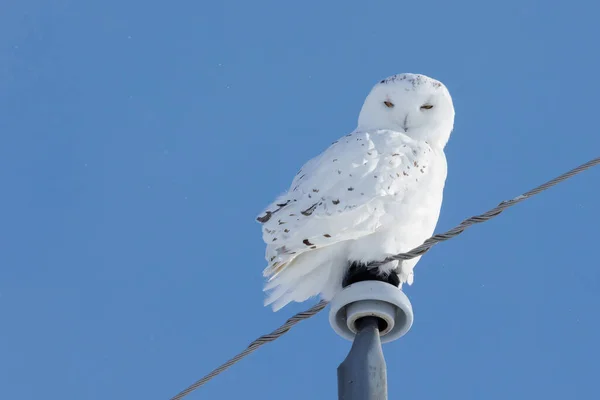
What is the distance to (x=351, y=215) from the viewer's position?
4012mm

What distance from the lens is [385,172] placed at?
4238 mm

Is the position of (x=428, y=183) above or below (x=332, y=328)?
above

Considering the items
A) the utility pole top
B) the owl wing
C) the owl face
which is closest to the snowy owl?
the owl wing

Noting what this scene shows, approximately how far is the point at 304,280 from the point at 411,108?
1459 millimetres

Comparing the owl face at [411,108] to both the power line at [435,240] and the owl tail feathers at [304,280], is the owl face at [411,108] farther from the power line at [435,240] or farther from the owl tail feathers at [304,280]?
the power line at [435,240]

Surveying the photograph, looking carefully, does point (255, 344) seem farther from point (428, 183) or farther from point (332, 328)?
point (428, 183)

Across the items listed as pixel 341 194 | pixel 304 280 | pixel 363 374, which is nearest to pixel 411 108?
pixel 341 194

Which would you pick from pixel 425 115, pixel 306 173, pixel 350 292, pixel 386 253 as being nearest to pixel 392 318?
pixel 350 292

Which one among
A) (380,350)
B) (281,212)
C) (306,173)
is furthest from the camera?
(306,173)

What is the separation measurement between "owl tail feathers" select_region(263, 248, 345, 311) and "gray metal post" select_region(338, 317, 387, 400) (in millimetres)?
1066

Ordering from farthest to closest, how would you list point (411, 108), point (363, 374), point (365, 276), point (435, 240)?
point (411, 108), point (365, 276), point (435, 240), point (363, 374)

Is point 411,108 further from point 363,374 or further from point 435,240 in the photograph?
point 363,374

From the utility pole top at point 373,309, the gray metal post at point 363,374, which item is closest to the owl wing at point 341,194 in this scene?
the utility pole top at point 373,309

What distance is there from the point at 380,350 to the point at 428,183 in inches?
59.2
